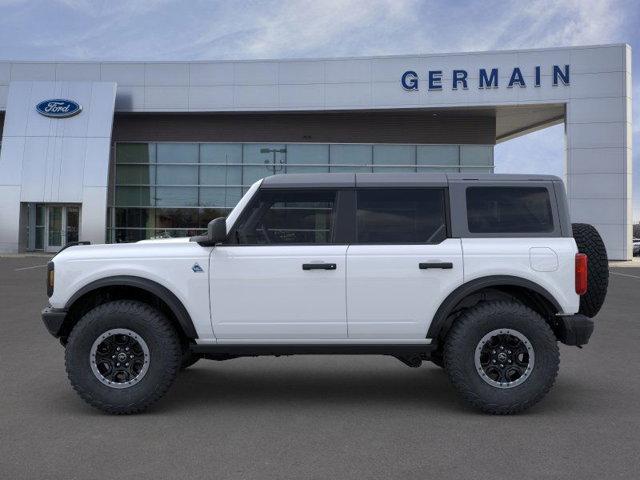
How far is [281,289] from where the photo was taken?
5133 millimetres

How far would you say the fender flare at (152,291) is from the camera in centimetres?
516

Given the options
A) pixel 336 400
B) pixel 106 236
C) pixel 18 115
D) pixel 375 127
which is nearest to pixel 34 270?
pixel 106 236

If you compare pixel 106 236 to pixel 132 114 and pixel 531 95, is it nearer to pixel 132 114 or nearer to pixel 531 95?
pixel 132 114

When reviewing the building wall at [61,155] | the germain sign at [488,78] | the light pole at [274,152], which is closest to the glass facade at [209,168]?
the light pole at [274,152]

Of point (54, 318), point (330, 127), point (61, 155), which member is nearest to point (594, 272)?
A: point (54, 318)

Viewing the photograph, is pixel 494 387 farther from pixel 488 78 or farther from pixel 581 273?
pixel 488 78

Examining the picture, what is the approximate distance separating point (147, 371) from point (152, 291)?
2.02 feet

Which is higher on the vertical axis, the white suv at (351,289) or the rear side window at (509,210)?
the rear side window at (509,210)

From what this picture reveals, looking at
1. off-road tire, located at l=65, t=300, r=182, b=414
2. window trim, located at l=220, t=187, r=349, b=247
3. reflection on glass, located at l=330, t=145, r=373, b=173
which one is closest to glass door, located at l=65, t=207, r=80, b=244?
reflection on glass, located at l=330, t=145, r=373, b=173

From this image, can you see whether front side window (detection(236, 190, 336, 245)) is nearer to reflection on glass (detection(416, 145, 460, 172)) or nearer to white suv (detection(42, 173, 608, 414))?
white suv (detection(42, 173, 608, 414))

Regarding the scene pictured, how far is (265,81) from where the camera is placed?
31.2 m

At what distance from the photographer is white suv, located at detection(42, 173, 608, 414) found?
5094 millimetres

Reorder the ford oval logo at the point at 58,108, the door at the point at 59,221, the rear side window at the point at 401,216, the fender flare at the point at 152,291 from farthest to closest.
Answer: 1. the door at the point at 59,221
2. the ford oval logo at the point at 58,108
3. the rear side window at the point at 401,216
4. the fender flare at the point at 152,291

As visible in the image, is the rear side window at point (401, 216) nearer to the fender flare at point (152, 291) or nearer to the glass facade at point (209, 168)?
the fender flare at point (152, 291)
